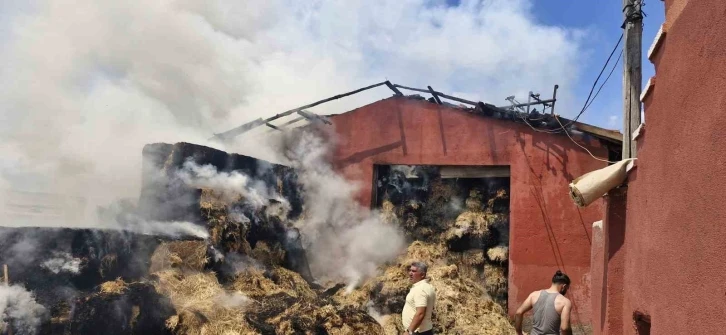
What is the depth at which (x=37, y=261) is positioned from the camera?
7.15 meters

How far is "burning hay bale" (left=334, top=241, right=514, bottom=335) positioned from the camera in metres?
10.0

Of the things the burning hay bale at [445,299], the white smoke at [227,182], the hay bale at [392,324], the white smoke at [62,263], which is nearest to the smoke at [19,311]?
the white smoke at [62,263]

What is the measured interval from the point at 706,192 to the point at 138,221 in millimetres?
8621

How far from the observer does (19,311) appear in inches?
245

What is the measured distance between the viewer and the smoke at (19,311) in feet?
19.9

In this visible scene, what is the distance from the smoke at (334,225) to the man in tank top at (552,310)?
679 cm

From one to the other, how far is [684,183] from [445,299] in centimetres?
688

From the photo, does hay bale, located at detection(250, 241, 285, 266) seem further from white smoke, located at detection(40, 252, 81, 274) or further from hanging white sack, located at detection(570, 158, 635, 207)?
hanging white sack, located at detection(570, 158, 635, 207)

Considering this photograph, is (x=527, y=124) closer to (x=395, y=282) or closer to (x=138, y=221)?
(x=395, y=282)

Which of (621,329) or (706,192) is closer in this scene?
(706,192)

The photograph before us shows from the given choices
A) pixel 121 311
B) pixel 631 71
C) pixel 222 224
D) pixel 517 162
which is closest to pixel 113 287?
pixel 121 311

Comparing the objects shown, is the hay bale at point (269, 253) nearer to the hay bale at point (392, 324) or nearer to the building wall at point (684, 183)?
the hay bale at point (392, 324)

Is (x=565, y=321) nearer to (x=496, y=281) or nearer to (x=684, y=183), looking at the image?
(x=684, y=183)

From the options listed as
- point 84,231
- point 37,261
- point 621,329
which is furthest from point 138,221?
point 621,329
